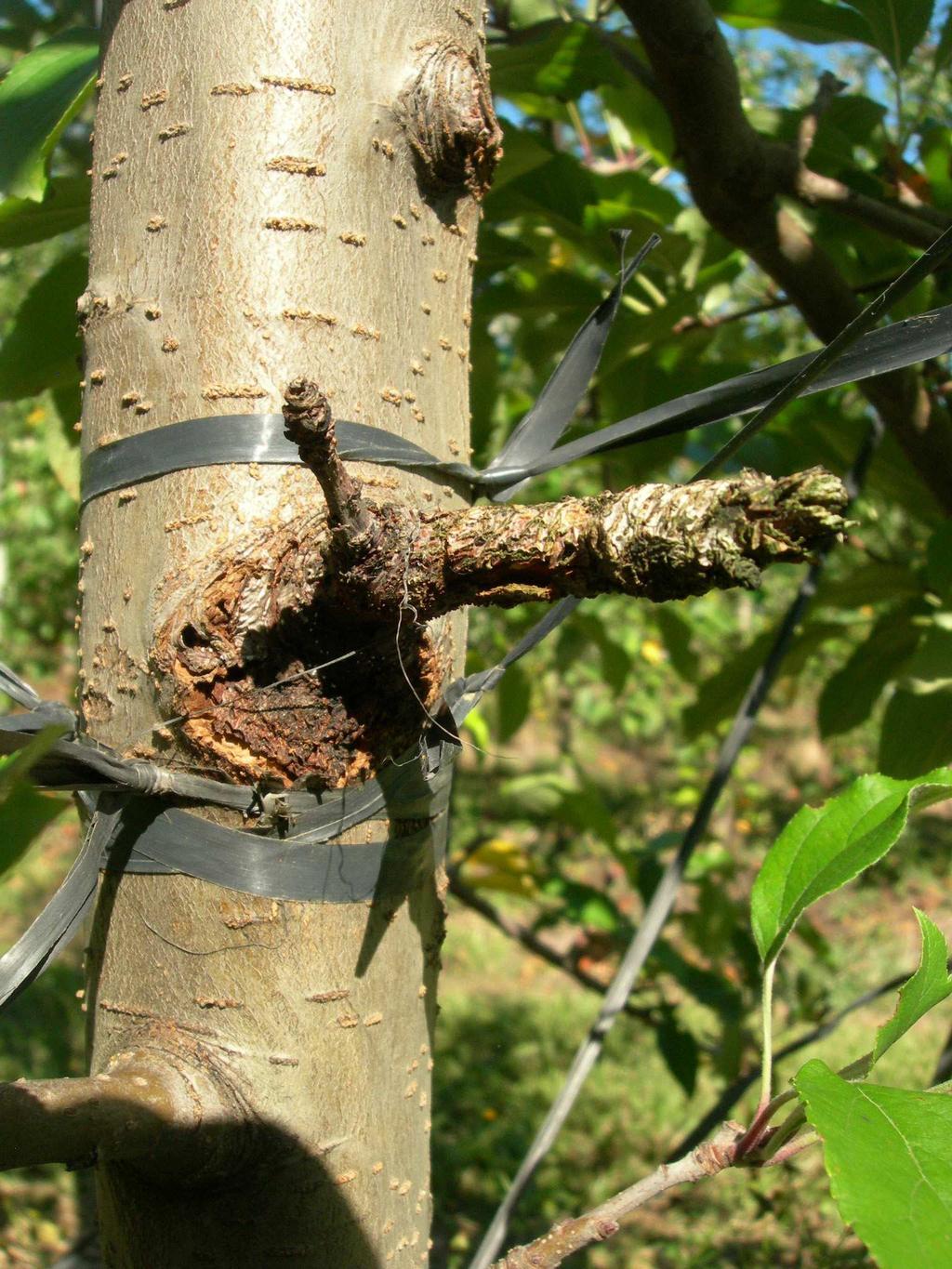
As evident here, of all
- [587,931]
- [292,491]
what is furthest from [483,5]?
[587,931]

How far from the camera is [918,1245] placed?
1.57 ft

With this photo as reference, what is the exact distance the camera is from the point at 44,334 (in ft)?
3.96

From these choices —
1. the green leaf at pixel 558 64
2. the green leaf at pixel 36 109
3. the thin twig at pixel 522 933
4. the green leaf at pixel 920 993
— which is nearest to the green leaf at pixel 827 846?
the green leaf at pixel 920 993

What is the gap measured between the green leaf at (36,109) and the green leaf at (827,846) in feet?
2.62

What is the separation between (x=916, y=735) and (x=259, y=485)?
0.83 metres

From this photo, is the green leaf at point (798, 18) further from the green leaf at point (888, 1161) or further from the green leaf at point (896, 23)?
the green leaf at point (888, 1161)

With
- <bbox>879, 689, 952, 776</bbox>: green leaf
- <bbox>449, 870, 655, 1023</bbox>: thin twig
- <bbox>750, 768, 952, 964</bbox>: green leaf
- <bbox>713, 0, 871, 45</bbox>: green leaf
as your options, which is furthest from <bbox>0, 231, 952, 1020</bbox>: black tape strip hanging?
<bbox>449, 870, 655, 1023</bbox>: thin twig

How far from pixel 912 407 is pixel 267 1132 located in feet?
3.21

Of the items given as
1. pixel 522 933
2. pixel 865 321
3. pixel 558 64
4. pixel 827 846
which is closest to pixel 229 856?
pixel 827 846

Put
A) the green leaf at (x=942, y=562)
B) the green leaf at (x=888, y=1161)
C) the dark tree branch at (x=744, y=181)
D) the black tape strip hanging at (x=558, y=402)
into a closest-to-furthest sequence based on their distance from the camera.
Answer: the green leaf at (x=888, y=1161) → the black tape strip hanging at (x=558, y=402) → the dark tree branch at (x=744, y=181) → the green leaf at (x=942, y=562)

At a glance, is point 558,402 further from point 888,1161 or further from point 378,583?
point 888,1161

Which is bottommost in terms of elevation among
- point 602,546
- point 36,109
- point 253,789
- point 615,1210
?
point 615,1210

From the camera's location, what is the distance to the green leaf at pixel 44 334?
3.93ft

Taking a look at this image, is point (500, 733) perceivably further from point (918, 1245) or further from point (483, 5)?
point (918, 1245)
